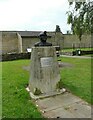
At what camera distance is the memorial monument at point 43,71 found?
668 cm

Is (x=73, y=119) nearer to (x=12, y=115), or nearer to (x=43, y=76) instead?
(x=12, y=115)

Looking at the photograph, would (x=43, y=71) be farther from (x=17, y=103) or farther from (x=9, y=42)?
(x=9, y=42)

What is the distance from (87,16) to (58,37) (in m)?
27.8

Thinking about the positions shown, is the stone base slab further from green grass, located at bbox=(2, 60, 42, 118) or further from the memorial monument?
green grass, located at bbox=(2, 60, 42, 118)

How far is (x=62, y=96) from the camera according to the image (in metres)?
6.64

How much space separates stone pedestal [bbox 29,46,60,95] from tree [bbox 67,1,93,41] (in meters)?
14.9

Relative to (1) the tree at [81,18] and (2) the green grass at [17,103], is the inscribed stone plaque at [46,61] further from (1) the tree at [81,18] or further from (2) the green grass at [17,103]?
(1) the tree at [81,18]

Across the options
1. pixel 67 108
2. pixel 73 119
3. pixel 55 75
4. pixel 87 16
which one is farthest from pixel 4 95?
pixel 87 16

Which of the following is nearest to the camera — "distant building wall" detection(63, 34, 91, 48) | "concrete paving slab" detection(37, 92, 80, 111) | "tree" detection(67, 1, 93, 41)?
"concrete paving slab" detection(37, 92, 80, 111)

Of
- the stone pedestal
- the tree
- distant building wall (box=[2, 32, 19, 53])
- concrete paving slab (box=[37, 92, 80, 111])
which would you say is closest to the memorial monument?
the stone pedestal

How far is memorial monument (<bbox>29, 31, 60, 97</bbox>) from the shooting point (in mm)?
6680

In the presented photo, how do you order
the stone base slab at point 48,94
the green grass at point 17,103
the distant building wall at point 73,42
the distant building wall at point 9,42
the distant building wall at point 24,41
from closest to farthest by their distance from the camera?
the green grass at point 17,103 → the stone base slab at point 48,94 → the distant building wall at point 24,41 → the distant building wall at point 9,42 → the distant building wall at point 73,42

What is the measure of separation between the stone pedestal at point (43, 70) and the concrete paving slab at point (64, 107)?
476mm

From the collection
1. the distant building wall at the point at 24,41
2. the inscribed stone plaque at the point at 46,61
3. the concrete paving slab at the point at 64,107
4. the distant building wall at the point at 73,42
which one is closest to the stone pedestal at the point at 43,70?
the inscribed stone plaque at the point at 46,61
